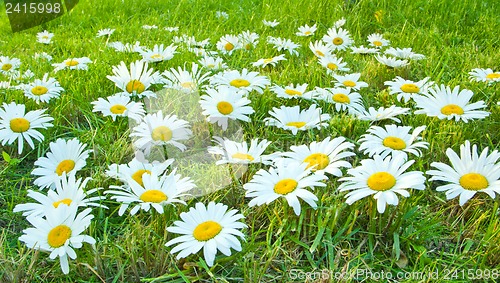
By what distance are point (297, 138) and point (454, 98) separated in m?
0.67

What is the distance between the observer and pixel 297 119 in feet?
7.09

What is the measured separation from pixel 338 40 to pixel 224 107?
5.00 ft

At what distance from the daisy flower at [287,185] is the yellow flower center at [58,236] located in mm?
517

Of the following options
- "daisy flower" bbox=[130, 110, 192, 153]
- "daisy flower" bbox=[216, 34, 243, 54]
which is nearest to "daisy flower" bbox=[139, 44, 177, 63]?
"daisy flower" bbox=[216, 34, 243, 54]

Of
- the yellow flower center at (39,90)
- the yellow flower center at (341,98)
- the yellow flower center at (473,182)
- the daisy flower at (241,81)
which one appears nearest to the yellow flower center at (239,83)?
the daisy flower at (241,81)

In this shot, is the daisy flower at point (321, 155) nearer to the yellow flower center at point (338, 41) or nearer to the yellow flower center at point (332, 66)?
the yellow flower center at point (332, 66)

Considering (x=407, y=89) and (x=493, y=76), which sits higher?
(x=493, y=76)

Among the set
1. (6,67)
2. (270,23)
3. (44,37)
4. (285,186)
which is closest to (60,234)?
(285,186)

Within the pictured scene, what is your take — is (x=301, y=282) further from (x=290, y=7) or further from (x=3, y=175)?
(x=290, y=7)

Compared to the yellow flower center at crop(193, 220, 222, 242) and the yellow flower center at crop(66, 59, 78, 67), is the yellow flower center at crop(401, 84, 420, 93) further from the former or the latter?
the yellow flower center at crop(66, 59, 78, 67)

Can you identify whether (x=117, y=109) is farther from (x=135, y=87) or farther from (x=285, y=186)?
(x=285, y=186)

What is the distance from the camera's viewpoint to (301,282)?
59.2 inches

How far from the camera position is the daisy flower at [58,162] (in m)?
1.87

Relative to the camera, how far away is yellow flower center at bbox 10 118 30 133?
2107mm
